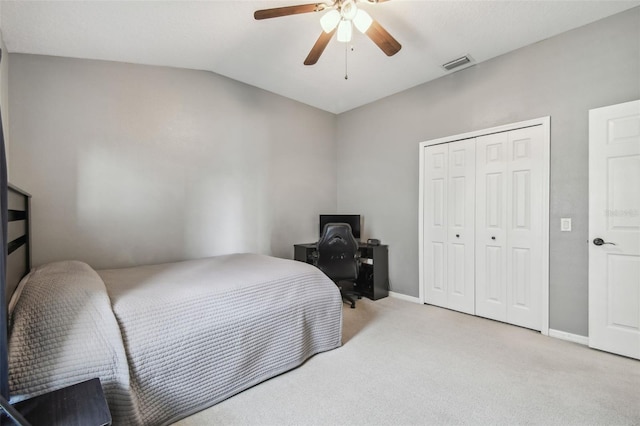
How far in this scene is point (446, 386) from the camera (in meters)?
1.94

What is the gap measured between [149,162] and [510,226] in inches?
146

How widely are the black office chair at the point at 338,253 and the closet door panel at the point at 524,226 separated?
1.61 metres

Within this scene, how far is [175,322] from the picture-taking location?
1.64 m

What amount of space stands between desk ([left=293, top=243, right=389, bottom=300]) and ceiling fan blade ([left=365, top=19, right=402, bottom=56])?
2380 mm

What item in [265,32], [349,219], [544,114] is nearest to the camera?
[265,32]

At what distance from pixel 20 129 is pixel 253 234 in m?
2.29

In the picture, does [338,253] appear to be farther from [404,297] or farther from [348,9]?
[348,9]

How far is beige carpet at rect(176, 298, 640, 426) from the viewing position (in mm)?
1664

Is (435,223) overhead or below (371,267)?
overhead

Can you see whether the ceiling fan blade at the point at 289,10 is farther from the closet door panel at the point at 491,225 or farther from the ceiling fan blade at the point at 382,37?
the closet door panel at the point at 491,225

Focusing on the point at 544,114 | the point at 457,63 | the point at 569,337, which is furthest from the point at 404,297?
the point at 457,63

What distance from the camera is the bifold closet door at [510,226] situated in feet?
9.28

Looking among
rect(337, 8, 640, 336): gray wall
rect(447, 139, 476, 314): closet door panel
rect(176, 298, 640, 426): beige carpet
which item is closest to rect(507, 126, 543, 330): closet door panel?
rect(337, 8, 640, 336): gray wall

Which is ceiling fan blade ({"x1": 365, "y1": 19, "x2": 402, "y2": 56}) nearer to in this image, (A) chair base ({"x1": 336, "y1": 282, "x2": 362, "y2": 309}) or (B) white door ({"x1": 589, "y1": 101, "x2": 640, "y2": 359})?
(B) white door ({"x1": 589, "y1": 101, "x2": 640, "y2": 359})
